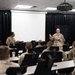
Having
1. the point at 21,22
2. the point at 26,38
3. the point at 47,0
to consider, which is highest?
the point at 47,0

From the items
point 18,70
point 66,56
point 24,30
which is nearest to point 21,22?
point 24,30

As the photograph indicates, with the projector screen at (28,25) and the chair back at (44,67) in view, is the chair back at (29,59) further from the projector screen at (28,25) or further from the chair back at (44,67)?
the projector screen at (28,25)

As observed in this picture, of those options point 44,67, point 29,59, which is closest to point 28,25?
point 29,59

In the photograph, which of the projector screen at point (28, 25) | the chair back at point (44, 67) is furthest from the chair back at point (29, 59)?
the projector screen at point (28, 25)

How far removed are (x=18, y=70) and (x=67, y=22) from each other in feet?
48.2

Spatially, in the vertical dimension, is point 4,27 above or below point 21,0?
below

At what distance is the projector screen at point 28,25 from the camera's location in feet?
48.5

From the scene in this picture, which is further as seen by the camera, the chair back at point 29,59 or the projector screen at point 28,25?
the projector screen at point 28,25

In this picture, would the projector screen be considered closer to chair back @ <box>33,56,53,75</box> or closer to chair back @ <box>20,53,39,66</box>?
chair back @ <box>20,53,39,66</box>

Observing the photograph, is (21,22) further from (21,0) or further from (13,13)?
(21,0)

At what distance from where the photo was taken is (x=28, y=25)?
15.1 metres

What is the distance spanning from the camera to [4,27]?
15102mm

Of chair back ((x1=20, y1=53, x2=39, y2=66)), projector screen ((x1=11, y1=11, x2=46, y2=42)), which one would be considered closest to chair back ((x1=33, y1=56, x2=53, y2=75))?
chair back ((x1=20, y1=53, x2=39, y2=66))

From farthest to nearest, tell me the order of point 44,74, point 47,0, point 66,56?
point 47,0
point 66,56
point 44,74
